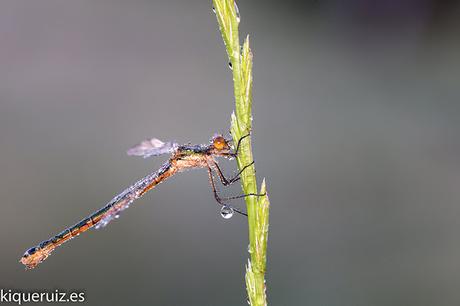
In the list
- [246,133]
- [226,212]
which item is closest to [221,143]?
[226,212]

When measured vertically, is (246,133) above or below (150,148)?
below

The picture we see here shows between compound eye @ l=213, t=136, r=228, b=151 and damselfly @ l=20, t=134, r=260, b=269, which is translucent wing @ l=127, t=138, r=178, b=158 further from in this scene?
compound eye @ l=213, t=136, r=228, b=151

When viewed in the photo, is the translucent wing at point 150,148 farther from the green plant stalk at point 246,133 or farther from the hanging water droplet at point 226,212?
the green plant stalk at point 246,133

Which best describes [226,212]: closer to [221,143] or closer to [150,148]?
[221,143]

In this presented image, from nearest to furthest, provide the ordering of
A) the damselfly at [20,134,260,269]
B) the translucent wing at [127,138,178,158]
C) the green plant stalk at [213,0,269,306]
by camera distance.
Result: the green plant stalk at [213,0,269,306]
the damselfly at [20,134,260,269]
the translucent wing at [127,138,178,158]

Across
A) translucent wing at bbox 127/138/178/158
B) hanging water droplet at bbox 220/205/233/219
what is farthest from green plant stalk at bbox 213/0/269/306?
translucent wing at bbox 127/138/178/158

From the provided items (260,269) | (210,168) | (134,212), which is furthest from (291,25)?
(260,269)

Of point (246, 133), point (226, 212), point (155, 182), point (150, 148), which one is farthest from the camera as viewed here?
point (150, 148)

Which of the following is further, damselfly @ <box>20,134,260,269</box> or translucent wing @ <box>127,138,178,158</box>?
translucent wing @ <box>127,138,178,158</box>

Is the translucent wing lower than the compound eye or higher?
higher

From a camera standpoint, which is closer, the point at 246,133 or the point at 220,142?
the point at 246,133
